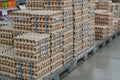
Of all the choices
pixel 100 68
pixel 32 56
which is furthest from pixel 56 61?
pixel 100 68

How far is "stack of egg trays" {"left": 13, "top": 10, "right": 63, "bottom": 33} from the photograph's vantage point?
6477mm

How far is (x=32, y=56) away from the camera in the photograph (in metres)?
5.91

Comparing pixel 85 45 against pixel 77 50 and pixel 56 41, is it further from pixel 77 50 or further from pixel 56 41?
pixel 56 41

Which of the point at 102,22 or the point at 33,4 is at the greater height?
the point at 33,4

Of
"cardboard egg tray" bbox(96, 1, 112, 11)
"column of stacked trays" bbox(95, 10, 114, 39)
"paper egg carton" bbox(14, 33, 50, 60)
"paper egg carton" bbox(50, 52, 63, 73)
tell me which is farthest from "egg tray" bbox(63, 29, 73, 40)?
"cardboard egg tray" bbox(96, 1, 112, 11)

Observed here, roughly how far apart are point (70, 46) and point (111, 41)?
467 centimetres

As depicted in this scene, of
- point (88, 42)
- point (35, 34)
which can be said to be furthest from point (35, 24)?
point (88, 42)

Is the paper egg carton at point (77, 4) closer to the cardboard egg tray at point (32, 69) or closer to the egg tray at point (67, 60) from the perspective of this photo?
the egg tray at point (67, 60)

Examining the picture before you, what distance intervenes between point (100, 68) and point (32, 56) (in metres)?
2.97

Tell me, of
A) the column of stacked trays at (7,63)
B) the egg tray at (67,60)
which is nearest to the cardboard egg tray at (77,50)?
the egg tray at (67,60)

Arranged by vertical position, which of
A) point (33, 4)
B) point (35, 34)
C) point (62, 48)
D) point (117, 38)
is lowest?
point (117, 38)

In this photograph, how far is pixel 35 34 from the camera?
21.0 ft

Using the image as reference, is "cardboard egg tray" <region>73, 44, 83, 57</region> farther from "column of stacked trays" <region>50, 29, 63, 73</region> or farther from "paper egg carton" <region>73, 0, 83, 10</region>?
"paper egg carton" <region>73, 0, 83, 10</region>

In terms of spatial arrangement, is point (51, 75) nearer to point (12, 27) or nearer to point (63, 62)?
point (63, 62)
